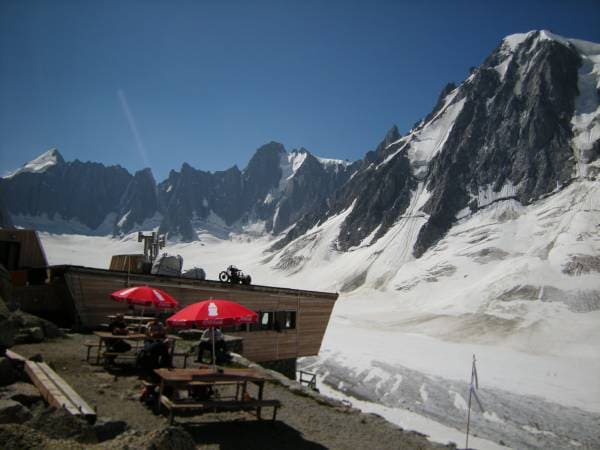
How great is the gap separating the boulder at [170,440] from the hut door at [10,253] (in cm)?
2198

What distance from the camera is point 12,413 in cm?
629

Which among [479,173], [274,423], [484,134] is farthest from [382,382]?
[484,134]

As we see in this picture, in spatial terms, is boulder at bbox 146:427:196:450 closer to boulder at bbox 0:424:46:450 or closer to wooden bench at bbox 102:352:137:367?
boulder at bbox 0:424:46:450

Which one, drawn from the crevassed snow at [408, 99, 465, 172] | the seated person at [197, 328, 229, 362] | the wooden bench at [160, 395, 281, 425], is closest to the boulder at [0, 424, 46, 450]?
the wooden bench at [160, 395, 281, 425]

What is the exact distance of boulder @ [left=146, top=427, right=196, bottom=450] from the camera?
→ 569cm

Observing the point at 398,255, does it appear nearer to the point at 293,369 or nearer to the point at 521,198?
the point at 521,198

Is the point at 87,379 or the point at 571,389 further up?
the point at 87,379

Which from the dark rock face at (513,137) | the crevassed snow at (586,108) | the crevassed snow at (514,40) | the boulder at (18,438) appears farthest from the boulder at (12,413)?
the crevassed snow at (514,40)

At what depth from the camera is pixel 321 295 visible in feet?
88.4

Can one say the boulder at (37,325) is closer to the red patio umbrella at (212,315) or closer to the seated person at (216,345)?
the seated person at (216,345)

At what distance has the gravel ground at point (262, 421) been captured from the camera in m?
9.07

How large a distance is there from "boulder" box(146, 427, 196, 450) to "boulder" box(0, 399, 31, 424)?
2.15m

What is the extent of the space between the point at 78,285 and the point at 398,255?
103m

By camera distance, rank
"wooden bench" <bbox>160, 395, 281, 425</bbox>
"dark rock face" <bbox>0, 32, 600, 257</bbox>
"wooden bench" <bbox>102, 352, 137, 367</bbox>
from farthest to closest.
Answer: "dark rock face" <bbox>0, 32, 600, 257</bbox> < "wooden bench" <bbox>102, 352, 137, 367</bbox> < "wooden bench" <bbox>160, 395, 281, 425</bbox>
